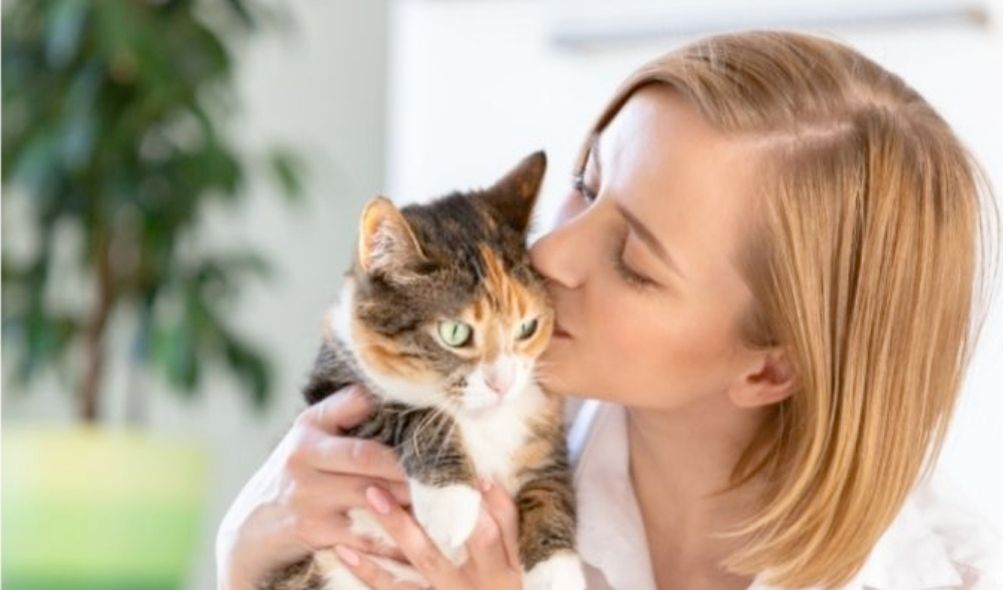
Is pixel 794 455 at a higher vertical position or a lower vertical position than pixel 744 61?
lower

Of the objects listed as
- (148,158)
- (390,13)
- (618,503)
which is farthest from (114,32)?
(618,503)

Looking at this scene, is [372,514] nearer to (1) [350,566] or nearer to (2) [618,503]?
(1) [350,566]

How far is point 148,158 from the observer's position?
287cm

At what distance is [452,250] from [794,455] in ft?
1.36

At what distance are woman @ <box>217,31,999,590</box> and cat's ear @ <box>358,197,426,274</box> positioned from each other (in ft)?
0.42

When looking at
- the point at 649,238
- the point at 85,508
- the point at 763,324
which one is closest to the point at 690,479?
the point at 763,324

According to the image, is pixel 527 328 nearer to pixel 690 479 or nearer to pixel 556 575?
pixel 556 575

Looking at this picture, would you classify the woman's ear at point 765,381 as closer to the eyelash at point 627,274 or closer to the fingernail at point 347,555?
the eyelash at point 627,274

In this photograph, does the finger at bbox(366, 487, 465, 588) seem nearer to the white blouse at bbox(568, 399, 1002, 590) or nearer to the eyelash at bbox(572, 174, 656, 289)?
the white blouse at bbox(568, 399, 1002, 590)

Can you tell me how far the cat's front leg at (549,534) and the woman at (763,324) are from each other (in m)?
0.02

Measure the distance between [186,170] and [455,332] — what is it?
1617 mm

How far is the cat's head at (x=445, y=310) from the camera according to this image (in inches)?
52.9

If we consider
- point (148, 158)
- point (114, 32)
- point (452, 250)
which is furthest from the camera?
point (148, 158)

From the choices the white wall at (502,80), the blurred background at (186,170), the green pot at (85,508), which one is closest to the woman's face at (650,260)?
the blurred background at (186,170)
